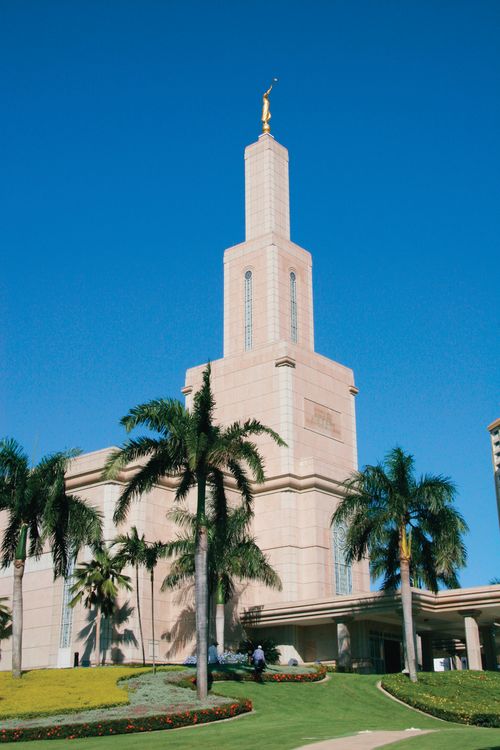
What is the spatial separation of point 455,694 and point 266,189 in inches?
1570

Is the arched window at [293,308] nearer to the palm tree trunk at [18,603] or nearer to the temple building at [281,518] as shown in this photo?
the temple building at [281,518]

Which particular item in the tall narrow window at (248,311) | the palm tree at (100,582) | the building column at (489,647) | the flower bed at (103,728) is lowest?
the flower bed at (103,728)

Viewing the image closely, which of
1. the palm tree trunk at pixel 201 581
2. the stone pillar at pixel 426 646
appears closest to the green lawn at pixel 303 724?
the palm tree trunk at pixel 201 581

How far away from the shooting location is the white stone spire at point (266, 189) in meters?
63.0

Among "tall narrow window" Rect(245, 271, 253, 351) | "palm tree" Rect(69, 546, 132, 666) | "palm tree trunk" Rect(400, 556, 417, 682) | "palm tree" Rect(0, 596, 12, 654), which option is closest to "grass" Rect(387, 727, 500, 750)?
"palm tree trunk" Rect(400, 556, 417, 682)

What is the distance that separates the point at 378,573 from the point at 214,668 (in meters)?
10.9

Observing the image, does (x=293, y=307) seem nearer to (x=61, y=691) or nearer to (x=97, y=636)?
(x=97, y=636)

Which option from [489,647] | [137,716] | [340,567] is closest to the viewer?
[137,716]

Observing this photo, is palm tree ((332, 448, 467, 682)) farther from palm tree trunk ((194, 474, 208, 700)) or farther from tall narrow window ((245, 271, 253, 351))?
tall narrow window ((245, 271, 253, 351))

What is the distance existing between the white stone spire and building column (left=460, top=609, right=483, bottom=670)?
29.3m

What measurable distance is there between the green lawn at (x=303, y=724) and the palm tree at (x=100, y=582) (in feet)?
36.3

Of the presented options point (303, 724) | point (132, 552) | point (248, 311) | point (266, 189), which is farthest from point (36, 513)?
point (266, 189)

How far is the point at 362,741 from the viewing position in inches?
799

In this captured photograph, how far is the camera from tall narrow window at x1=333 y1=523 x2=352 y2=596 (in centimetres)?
5269
